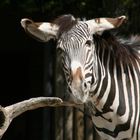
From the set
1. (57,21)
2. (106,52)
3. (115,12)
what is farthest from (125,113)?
(115,12)

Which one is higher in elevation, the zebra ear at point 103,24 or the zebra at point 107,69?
the zebra ear at point 103,24

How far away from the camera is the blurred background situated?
7488mm

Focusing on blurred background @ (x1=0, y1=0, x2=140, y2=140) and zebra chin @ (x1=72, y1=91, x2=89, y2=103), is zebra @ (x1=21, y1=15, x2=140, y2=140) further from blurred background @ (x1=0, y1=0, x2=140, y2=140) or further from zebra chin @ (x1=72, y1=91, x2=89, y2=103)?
blurred background @ (x1=0, y1=0, x2=140, y2=140)

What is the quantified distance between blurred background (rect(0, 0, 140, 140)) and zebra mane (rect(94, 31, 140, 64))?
137cm

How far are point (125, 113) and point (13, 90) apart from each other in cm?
458

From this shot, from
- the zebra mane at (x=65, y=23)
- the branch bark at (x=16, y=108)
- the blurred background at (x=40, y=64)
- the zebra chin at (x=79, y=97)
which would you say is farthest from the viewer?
the blurred background at (x=40, y=64)

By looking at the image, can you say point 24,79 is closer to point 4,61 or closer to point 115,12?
point 4,61

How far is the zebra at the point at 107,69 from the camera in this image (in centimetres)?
500

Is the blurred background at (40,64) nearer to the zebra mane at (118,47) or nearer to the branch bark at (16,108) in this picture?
the zebra mane at (118,47)

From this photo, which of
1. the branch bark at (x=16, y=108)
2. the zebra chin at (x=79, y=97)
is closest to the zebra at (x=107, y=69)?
the zebra chin at (x=79, y=97)

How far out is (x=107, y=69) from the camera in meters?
5.17

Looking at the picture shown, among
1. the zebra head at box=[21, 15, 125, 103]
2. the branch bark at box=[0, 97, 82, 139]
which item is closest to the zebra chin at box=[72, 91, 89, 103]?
the zebra head at box=[21, 15, 125, 103]

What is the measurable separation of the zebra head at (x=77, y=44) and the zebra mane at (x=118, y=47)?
95 millimetres

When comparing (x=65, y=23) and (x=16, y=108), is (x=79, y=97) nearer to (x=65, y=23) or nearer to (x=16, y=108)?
(x=65, y=23)
